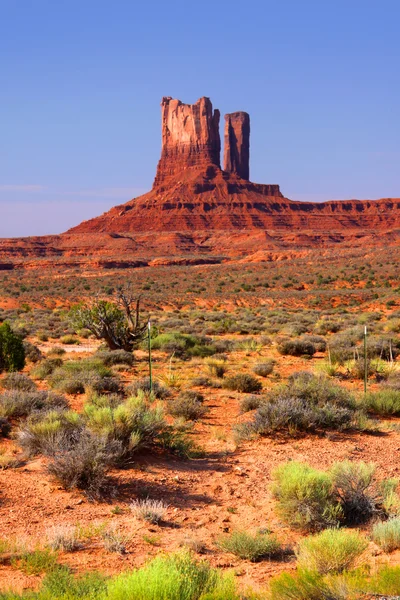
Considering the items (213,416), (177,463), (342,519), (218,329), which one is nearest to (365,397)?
(213,416)

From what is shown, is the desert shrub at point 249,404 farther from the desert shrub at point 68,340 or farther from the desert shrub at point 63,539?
the desert shrub at point 68,340

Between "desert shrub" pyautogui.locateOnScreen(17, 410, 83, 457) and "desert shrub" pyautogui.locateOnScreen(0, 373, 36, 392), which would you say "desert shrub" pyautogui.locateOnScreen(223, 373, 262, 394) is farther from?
"desert shrub" pyautogui.locateOnScreen(17, 410, 83, 457)

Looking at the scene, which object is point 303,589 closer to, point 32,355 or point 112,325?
point 32,355

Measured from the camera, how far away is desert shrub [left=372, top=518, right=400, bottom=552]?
5.59 meters

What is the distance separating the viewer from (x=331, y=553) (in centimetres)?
472

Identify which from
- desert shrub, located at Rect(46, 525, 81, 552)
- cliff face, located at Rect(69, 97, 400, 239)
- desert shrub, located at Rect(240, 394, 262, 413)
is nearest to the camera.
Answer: desert shrub, located at Rect(46, 525, 81, 552)

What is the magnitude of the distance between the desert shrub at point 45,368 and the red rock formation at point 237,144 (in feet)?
424

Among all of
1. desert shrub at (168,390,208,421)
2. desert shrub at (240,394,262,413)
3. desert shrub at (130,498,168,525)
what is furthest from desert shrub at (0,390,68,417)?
desert shrub at (130,498,168,525)

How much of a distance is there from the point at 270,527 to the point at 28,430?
139 inches

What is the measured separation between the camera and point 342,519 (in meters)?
6.30

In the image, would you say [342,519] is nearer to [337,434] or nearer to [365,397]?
[337,434]

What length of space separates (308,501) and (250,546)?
1039mm

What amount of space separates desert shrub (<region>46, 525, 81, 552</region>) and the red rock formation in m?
139

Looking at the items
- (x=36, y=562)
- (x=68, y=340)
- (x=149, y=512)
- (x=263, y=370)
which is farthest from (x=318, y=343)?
(x=36, y=562)
